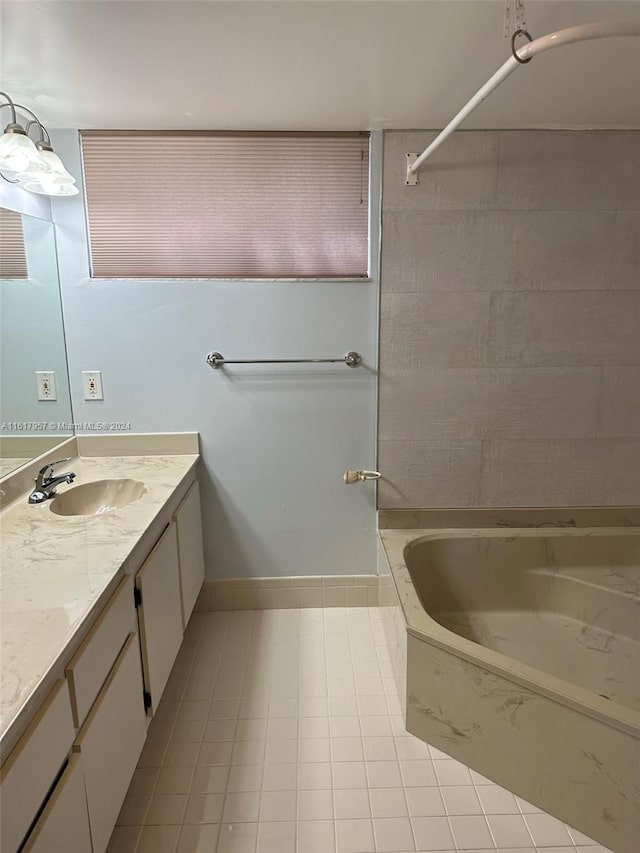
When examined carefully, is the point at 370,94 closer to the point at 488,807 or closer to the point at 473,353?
the point at 473,353

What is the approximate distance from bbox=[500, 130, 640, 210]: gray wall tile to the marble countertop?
1.81 m

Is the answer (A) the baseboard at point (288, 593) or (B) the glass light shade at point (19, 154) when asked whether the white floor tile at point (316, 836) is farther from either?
(B) the glass light shade at point (19, 154)

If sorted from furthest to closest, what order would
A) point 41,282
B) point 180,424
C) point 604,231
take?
point 180,424 < point 604,231 < point 41,282

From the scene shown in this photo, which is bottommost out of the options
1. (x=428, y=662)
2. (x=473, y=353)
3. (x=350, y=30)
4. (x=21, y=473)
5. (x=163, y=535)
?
(x=428, y=662)

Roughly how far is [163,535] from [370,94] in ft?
5.38

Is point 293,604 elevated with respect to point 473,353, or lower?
lower

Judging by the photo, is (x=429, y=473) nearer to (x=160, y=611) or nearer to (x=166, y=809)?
(x=160, y=611)

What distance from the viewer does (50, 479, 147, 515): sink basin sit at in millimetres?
1944

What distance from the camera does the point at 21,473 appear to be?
6.01 feet

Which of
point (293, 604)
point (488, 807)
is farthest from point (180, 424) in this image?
point (488, 807)

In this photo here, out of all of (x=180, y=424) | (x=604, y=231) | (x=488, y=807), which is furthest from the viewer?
(x=180, y=424)

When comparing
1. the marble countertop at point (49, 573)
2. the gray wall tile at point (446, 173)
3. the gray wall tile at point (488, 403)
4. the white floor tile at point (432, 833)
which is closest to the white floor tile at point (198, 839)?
the white floor tile at point (432, 833)

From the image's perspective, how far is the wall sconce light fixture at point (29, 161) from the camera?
5.27 ft

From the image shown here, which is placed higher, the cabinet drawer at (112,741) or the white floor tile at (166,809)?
the cabinet drawer at (112,741)
